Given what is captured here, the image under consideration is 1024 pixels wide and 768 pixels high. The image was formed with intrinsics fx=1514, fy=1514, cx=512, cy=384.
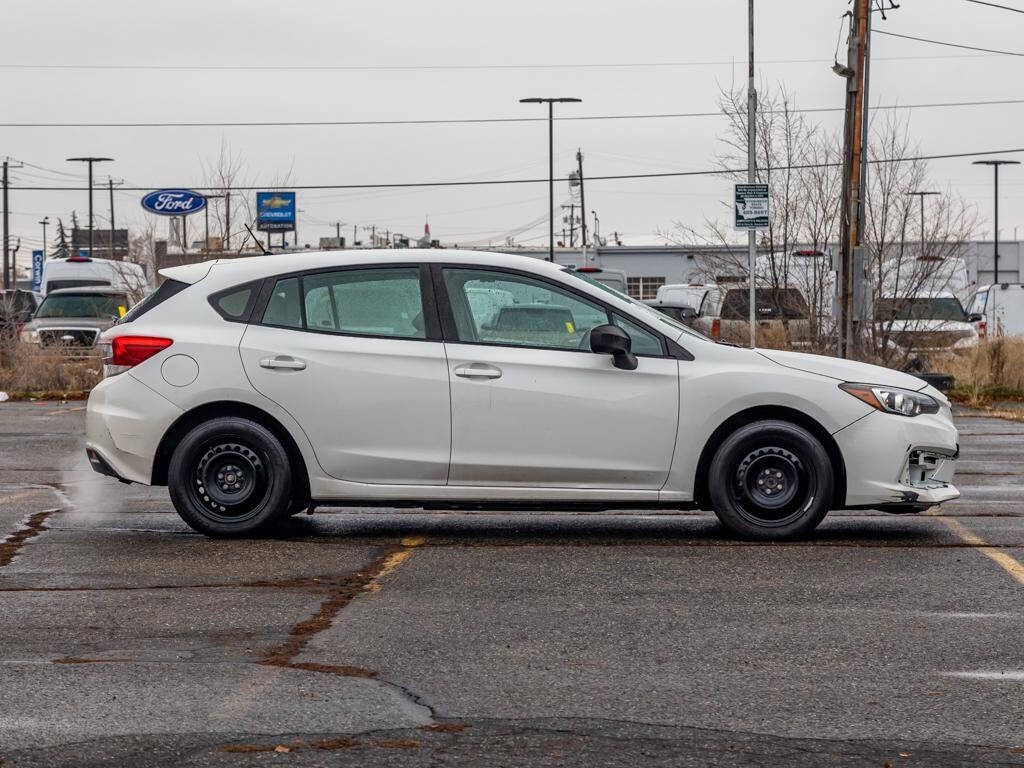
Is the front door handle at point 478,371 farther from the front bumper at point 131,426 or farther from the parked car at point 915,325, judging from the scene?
the parked car at point 915,325

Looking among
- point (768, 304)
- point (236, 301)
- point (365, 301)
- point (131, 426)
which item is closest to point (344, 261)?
point (365, 301)

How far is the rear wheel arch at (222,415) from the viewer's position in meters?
8.44

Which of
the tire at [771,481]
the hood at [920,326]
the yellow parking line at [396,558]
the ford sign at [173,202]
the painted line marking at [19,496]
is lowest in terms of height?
the yellow parking line at [396,558]

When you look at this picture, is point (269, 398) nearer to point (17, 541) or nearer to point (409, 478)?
point (409, 478)

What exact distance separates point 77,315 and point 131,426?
1789cm

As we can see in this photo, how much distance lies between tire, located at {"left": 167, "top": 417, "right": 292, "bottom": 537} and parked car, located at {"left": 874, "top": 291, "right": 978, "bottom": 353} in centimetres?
1505

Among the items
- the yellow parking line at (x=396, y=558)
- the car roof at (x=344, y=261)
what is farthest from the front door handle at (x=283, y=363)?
the yellow parking line at (x=396, y=558)

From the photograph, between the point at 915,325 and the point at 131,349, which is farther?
the point at 915,325

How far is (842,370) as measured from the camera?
8414 millimetres

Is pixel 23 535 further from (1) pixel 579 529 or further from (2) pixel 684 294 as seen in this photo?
(2) pixel 684 294

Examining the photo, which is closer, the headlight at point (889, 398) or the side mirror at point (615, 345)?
the side mirror at point (615, 345)

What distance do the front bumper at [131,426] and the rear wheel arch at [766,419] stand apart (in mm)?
2914

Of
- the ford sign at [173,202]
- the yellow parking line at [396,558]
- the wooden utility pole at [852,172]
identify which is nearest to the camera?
the yellow parking line at [396,558]

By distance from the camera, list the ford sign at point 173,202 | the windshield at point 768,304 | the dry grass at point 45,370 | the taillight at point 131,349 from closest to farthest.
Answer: the taillight at point 131,349 → the dry grass at point 45,370 → the windshield at point 768,304 → the ford sign at point 173,202
